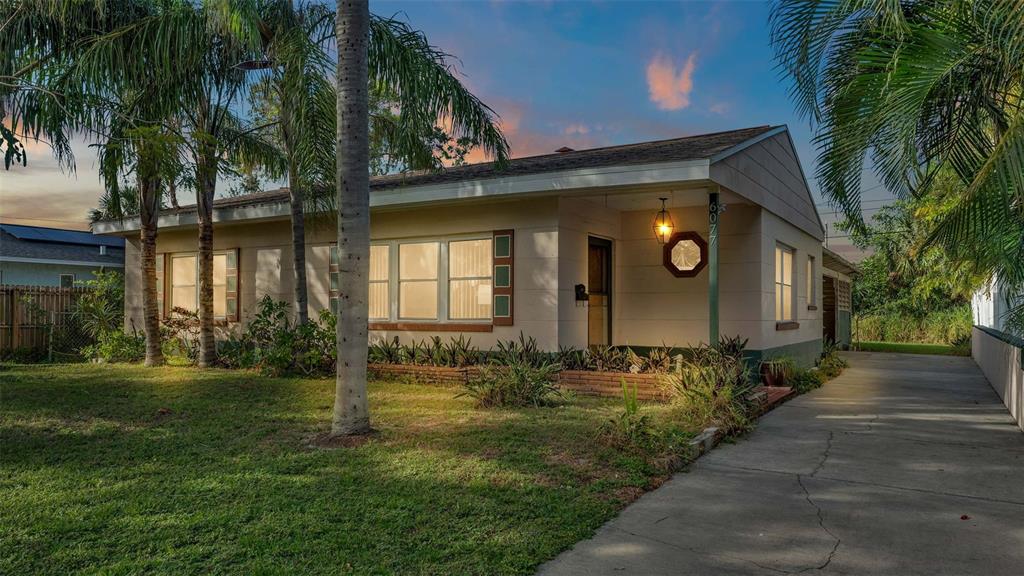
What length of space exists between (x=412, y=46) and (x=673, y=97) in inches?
270

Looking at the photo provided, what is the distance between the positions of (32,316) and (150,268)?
464 cm

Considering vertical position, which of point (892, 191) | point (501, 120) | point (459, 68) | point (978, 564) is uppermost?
point (459, 68)

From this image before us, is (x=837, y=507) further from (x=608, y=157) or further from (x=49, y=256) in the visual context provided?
(x=49, y=256)

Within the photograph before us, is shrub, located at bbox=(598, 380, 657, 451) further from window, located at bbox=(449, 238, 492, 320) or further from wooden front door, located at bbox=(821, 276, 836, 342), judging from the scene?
wooden front door, located at bbox=(821, 276, 836, 342)

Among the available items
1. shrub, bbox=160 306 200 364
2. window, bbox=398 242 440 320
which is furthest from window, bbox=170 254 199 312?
window, bbox=398 242 440 320

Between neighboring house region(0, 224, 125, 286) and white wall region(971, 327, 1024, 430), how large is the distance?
77.0 ft

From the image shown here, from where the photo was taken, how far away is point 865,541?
145 inches

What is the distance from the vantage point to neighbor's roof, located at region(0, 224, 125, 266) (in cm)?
2145

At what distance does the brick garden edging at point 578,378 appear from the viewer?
8.27 m

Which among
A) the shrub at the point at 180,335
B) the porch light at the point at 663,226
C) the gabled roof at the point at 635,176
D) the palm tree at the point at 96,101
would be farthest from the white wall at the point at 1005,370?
the shrub at the point at 180,335

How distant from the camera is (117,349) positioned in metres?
13.0

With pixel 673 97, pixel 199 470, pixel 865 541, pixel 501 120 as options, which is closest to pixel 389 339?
pixel 501 120

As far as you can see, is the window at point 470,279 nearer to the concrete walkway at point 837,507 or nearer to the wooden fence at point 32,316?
the concrete walkway at point 837,507

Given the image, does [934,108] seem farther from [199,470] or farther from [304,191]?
[304,191]
